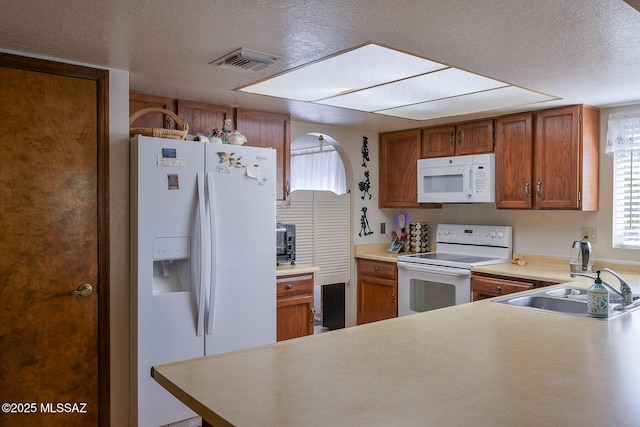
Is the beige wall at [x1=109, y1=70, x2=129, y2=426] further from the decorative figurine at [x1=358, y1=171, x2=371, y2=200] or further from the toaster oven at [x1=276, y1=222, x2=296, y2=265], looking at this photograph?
the decorative figurine at [x1=358, y1=171, x2=371, y2=200]

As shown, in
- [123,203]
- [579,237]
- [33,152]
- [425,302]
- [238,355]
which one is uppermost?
[33,152]

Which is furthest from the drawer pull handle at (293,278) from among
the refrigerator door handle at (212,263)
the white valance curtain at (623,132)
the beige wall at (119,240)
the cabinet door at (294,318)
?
the white valance curtain at (623,132)

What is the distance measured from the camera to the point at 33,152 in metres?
2.40

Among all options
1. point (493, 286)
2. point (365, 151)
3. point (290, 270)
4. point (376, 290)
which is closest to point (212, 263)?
point (290, 270)

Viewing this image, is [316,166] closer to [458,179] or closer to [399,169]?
[399,169]

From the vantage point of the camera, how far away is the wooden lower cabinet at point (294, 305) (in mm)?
3684

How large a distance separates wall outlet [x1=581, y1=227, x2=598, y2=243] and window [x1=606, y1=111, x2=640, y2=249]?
13cm

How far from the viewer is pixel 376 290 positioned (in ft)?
15.1

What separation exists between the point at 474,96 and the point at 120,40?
218cm

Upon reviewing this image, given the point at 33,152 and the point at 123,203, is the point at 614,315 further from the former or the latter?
the point at 33,152

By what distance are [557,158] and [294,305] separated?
2261 mm

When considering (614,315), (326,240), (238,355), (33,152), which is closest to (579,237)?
(614,315)

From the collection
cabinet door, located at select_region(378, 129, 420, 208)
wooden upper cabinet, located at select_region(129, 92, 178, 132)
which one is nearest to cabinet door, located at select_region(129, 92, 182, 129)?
wooden upper cabinet, located at select_region(129, 92, 178, 132)

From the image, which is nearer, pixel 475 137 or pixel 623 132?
pixel 623 132
